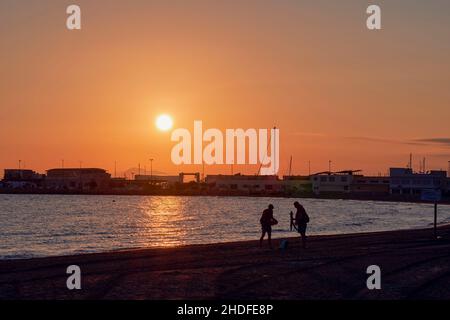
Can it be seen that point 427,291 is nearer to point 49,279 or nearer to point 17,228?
point 49,279

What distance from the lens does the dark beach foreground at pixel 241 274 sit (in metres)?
18.0

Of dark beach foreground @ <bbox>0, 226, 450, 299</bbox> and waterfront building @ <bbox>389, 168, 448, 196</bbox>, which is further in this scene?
waterfront building @ <bbox>389, 168, 448, 196</bbox>

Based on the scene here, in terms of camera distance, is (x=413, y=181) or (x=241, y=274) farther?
(x=413, y=181)

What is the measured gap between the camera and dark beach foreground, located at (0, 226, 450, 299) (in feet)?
59.1

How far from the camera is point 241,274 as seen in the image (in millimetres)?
21609

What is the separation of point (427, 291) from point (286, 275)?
184 inches

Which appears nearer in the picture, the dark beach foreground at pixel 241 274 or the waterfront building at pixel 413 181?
the dark beach foreground at pixel 241 274
